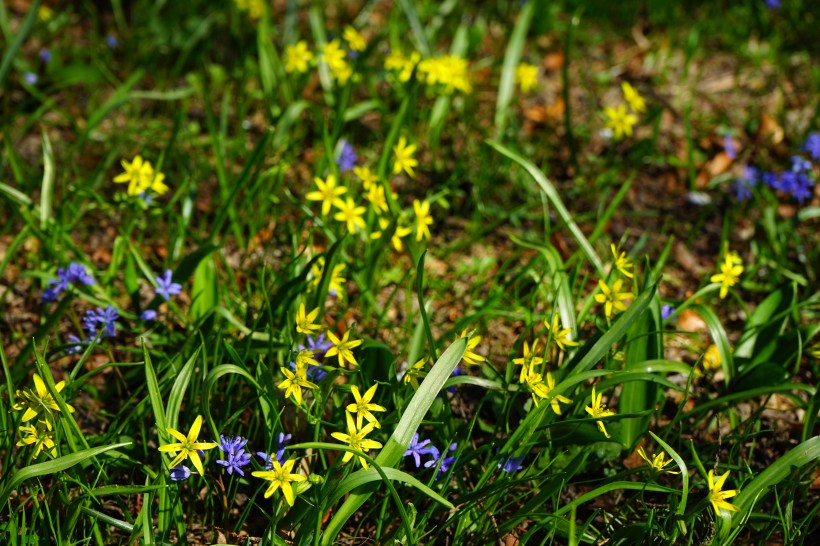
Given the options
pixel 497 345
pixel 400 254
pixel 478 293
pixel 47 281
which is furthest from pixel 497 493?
pixel 47 281

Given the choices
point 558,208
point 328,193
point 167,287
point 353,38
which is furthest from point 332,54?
point 167,287

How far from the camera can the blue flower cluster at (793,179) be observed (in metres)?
3.21

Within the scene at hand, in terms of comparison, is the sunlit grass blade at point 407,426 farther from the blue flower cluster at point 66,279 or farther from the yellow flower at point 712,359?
the blue flower cluster at point 66,279

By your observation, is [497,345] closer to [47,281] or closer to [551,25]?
[47,281]

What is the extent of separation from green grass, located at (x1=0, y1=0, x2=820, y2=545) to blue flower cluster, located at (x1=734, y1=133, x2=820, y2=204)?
49 mm

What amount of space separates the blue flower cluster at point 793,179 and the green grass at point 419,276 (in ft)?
0.16

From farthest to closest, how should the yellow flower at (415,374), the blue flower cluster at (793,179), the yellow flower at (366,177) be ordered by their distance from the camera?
the blue flower cluster at (793,179) < the yellow flower at (366,177) < the yellow flower at (415,374)

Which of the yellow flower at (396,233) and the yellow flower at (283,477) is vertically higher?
the yellow flower at (396,233)

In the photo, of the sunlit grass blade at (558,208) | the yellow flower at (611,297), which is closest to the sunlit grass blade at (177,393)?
the yellow flower at (611,297)

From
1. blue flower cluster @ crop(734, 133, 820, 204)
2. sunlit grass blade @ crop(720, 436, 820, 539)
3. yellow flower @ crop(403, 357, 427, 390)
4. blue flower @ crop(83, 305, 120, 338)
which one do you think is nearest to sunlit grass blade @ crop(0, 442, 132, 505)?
blue flower @ crop(83, 305, 120, 338)

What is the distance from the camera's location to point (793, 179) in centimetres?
323

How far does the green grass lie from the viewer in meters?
1.94

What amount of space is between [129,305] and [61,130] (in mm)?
1242

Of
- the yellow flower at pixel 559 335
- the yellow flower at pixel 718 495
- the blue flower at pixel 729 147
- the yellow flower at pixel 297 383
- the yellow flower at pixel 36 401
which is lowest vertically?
the yellow flower at pixel 718 495
